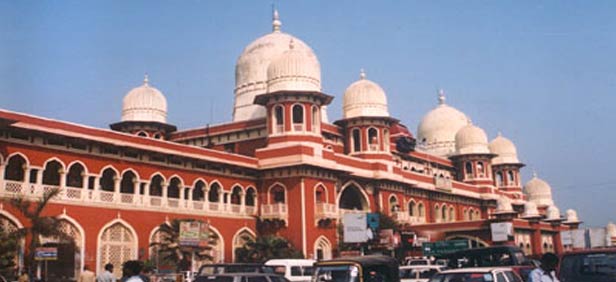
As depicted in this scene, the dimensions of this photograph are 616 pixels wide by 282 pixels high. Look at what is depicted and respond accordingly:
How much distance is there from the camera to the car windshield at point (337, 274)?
14891 millimetres

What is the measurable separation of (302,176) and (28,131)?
15.9 meters

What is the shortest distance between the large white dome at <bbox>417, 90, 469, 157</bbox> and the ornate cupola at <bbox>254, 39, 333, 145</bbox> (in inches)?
1166

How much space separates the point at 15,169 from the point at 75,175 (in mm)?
2823

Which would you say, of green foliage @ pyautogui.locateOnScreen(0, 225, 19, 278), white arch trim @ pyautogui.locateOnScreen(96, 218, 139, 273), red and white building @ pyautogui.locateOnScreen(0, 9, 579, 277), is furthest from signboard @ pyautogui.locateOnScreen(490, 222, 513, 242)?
green foliage @ pyautogui.locateOnScreen(0, 225, 19, 278)

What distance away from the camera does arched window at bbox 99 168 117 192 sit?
33.1 metres

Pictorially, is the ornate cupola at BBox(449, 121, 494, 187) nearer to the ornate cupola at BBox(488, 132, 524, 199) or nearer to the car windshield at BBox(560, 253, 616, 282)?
the ornate cupola at BBox(488, 132, 524, 199)

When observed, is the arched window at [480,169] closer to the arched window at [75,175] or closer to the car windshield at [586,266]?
the arched window at [75,175]

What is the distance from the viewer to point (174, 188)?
123ft

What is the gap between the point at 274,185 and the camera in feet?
134

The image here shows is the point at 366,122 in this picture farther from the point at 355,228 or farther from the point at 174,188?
the point at 174,188

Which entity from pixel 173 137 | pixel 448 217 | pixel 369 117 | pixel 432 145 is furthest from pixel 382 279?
pixel 432 145

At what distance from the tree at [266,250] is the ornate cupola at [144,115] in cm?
1400

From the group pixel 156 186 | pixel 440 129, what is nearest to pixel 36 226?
pixel 156 186

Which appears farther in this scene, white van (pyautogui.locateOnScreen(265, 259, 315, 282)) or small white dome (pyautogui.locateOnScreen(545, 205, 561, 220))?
small white dome (pyautogui.locateOnScreen(545, 205, 561, 220))
